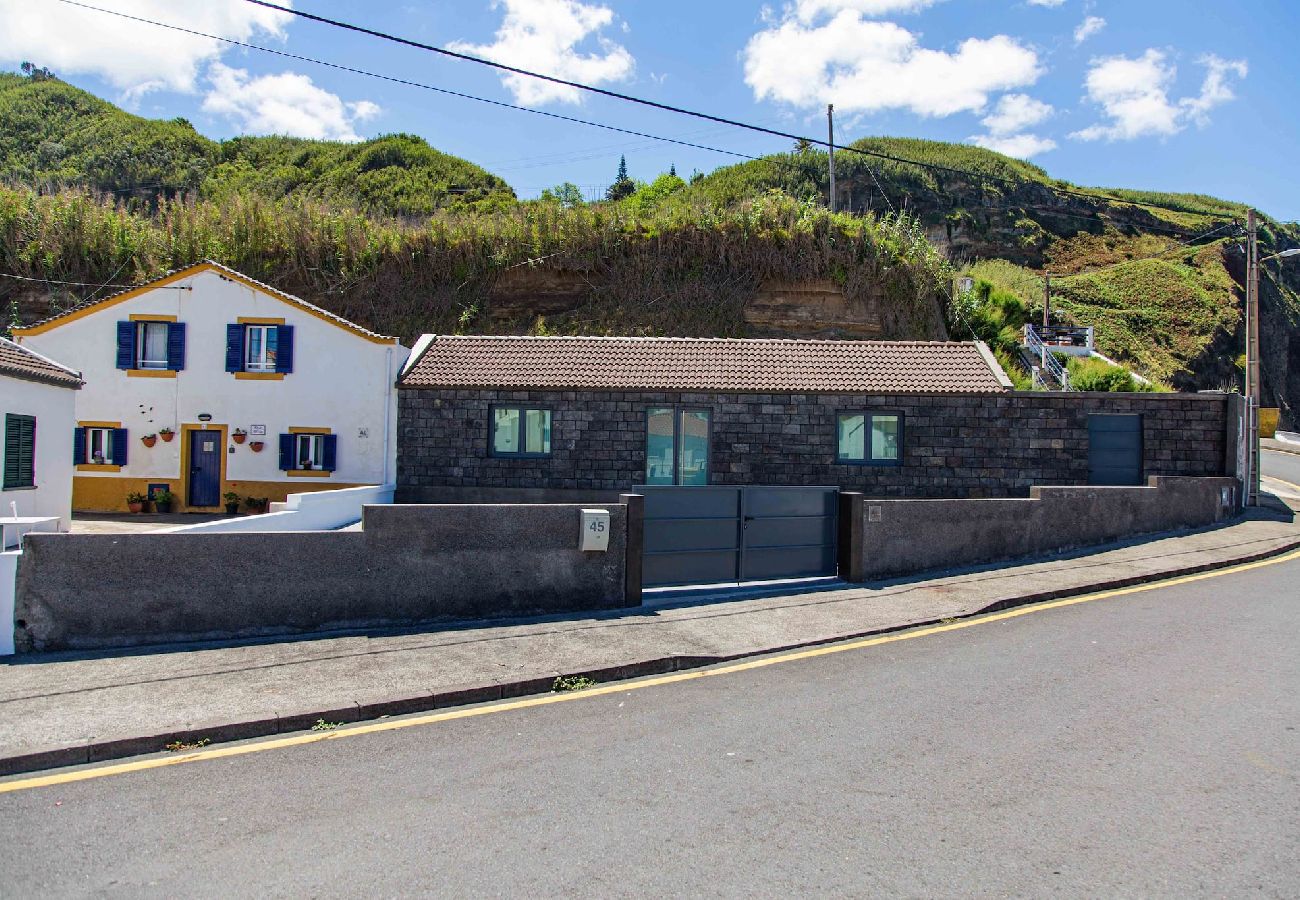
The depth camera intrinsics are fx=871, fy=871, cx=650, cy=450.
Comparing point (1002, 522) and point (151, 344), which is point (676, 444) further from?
point (151, 344)

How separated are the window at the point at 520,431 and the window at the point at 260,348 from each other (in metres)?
5.99

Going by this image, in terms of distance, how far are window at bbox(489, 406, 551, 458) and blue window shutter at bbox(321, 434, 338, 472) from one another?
3.99m

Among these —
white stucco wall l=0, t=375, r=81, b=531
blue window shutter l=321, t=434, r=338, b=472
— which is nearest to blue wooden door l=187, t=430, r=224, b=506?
blue window shutter l=321, t=434, r=338, b=472

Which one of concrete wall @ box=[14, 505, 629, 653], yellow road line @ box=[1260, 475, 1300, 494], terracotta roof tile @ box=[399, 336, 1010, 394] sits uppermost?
terracotta roof tile @ box=[399, 336, 1010, 394]

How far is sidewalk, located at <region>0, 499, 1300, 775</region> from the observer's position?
630 centimetres

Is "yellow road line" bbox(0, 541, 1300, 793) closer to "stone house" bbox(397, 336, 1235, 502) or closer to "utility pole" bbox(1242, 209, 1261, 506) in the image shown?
"stone house" bbox(397, 336, 1235, 502)

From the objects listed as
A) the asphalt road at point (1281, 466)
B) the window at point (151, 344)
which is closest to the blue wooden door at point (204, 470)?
the window at point (151, 344)

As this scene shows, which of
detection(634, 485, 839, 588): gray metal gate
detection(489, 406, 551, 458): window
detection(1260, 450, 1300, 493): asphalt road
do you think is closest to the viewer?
detection(634, 485, 839, 588): gray metal gate

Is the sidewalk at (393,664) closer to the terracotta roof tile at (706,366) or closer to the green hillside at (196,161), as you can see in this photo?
the terracotta roof tile at (706,366)

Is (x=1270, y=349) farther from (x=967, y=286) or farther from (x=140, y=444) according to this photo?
(x=140, y=444)

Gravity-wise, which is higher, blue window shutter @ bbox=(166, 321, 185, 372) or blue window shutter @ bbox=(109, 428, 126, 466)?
blue window shutter @ bbox=(166, 321, 185, 372)

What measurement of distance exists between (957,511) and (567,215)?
22.3 m

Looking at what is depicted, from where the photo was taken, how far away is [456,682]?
24.0ft

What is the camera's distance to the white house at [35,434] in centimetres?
1309
